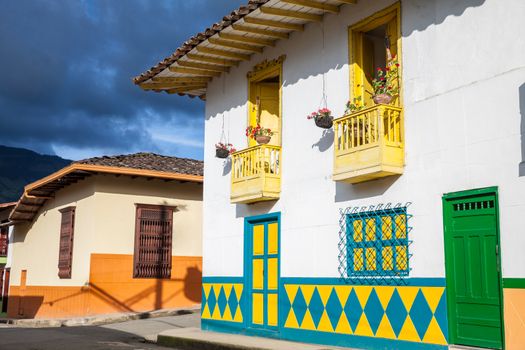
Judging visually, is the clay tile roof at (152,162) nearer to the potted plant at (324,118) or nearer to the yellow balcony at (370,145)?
the potted plant at (324,118)

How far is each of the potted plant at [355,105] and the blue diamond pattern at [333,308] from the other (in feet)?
8.86

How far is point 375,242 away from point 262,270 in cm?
308

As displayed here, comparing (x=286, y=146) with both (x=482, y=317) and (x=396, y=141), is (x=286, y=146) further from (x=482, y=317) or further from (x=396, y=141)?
(x=482, y=317)

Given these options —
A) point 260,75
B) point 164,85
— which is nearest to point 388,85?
point 260,75

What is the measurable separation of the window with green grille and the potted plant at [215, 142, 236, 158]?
3549mm

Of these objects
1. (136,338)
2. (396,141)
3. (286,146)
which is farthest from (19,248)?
(396,141)

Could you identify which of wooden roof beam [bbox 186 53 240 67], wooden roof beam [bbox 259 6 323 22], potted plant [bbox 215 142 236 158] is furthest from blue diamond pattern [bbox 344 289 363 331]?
wooden roof beam [bbox 186 53 240 67]

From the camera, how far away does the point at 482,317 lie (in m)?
8.02

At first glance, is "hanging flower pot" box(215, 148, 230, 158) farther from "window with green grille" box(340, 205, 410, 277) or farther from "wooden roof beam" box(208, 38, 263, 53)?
"window with green grille" box(340, 205, 410, 277)

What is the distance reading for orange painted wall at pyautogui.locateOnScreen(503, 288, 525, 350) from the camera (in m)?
7.47

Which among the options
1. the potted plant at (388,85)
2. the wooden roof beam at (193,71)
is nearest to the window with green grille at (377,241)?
the potted plant at (388,85)

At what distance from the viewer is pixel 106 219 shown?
1830 cm

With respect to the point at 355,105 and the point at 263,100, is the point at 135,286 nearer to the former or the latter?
the point at 263,100

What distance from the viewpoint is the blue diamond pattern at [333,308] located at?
10164mm
